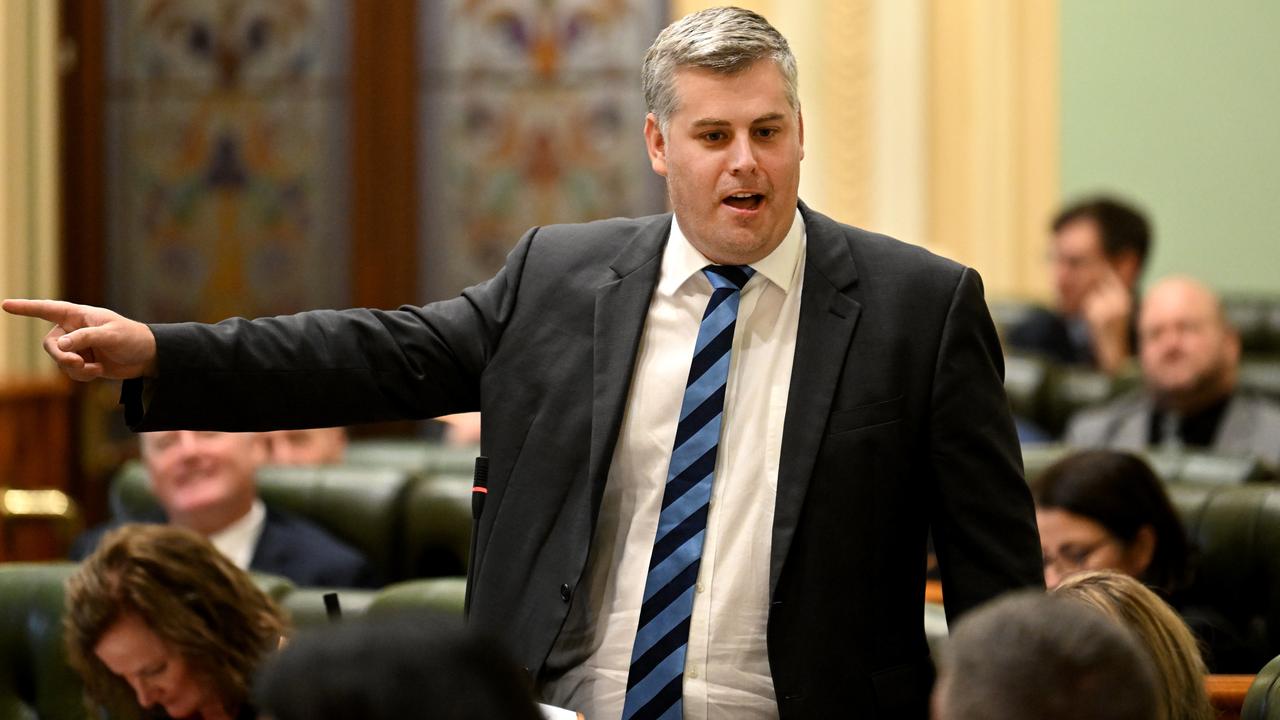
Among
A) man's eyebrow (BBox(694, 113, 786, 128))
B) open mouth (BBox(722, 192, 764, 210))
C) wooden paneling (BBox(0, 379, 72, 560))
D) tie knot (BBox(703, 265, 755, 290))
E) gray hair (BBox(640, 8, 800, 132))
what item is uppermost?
gray hair (BBox(640, 8, 800, 132))

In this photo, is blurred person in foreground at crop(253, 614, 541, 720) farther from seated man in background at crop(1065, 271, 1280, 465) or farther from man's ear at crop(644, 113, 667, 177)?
seated man in background at crop(1065, 271, 1280, 465)

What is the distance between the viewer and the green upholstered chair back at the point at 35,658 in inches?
112

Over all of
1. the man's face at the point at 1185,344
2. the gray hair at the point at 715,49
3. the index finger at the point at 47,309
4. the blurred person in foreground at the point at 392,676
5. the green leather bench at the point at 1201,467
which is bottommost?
the green leather bench at the point at 1201,467

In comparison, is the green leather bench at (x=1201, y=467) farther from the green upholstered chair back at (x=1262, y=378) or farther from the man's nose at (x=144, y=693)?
the man's nose at (x=144, y=693)

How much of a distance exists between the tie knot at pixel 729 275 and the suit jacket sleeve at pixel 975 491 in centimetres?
25

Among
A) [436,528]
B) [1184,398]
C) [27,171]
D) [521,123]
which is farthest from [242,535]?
[521,123]

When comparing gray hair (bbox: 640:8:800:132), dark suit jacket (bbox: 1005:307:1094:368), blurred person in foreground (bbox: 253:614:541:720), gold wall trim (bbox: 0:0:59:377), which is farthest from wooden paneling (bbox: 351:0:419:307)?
blurred person in foreground (bbox: 253:614:541:720)

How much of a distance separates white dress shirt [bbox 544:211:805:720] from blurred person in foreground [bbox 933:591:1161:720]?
1.90ft

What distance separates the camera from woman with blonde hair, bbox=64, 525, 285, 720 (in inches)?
102

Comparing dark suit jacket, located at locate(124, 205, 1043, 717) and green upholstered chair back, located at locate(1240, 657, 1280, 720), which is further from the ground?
dark suit jacket, located at locate(124, 205, 1043, 717)

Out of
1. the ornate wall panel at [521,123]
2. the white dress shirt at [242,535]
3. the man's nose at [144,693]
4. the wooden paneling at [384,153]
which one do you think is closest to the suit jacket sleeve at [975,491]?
the man's nose at [144,693]

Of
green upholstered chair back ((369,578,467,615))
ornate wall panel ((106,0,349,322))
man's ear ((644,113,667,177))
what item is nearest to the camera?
man's ear ((644,113,667,177))

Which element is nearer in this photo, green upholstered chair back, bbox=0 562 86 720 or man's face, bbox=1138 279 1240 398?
green upholstered chair back, bbox=0 562 86 720

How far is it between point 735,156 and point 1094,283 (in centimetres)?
430
